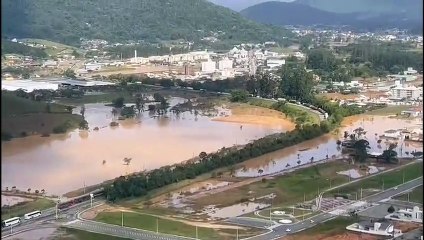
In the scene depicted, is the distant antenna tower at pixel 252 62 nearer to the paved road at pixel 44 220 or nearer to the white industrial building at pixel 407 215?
the paved road at pixel 44 220

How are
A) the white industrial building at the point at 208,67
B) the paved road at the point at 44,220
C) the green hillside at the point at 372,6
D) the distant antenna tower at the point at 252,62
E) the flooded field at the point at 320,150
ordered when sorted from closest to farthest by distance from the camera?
the paved road at the point at 44,220 < the flooded field at the point at 320,150 < the green hillside at the point at 372,6 < the distant antenna tower at the point at 252,62 < the white industrial building at the point at 208,67

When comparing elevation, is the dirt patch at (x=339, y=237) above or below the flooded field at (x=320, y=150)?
below

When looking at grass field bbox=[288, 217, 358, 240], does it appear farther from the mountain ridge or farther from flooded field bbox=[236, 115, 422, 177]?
the mountain ridge

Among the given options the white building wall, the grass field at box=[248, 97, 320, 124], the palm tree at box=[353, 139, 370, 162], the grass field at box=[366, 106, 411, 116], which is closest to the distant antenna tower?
the white building wall

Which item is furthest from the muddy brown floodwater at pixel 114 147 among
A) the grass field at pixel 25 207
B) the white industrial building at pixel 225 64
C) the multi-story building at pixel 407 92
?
the white industrial building at pixel 225 64

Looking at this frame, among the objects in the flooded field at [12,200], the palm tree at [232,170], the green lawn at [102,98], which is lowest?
the flooded field at [12,200]

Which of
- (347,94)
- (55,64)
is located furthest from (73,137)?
(55,64)

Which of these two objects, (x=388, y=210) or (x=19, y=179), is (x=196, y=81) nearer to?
(x=19, y=179)
